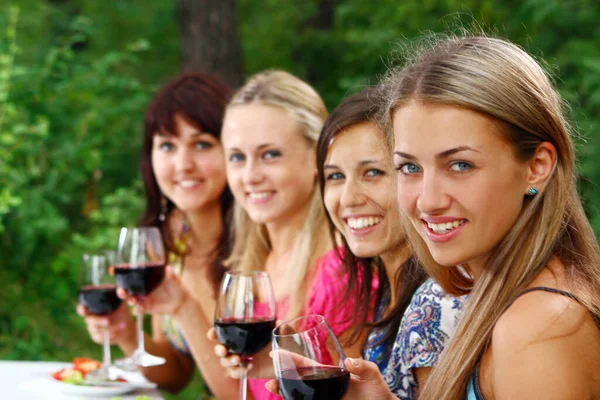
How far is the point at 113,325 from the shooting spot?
2879 mm

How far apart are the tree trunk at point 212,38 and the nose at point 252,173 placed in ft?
8.73

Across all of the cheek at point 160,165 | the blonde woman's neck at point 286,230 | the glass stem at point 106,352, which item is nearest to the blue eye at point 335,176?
the blonde woman's neck at point 286,230

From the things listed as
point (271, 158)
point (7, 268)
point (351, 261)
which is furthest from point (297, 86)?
point (7, 268)

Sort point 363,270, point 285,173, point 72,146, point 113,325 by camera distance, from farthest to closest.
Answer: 1. point 72,146
2. point 113,325
3. point 285,173
4. point 363,270

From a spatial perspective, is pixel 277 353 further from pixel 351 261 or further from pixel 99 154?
pixel 99 154

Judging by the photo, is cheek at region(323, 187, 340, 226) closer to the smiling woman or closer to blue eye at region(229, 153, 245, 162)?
the smiling woman

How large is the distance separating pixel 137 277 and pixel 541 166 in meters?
1.48

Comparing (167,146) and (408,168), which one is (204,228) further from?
(408,168)

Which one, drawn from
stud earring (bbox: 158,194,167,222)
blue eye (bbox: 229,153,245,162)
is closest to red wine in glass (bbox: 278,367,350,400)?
blue eye (bbox: 229,153,245,162)

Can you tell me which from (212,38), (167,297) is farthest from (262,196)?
(212,38)

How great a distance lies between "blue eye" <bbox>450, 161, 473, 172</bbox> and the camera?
1438 millimetres

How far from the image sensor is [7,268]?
4.34 m

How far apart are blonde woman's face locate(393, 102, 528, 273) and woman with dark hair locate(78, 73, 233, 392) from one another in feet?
6.34

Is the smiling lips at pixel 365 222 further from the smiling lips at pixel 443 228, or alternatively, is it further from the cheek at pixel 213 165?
the cheek at pixel 213 165
